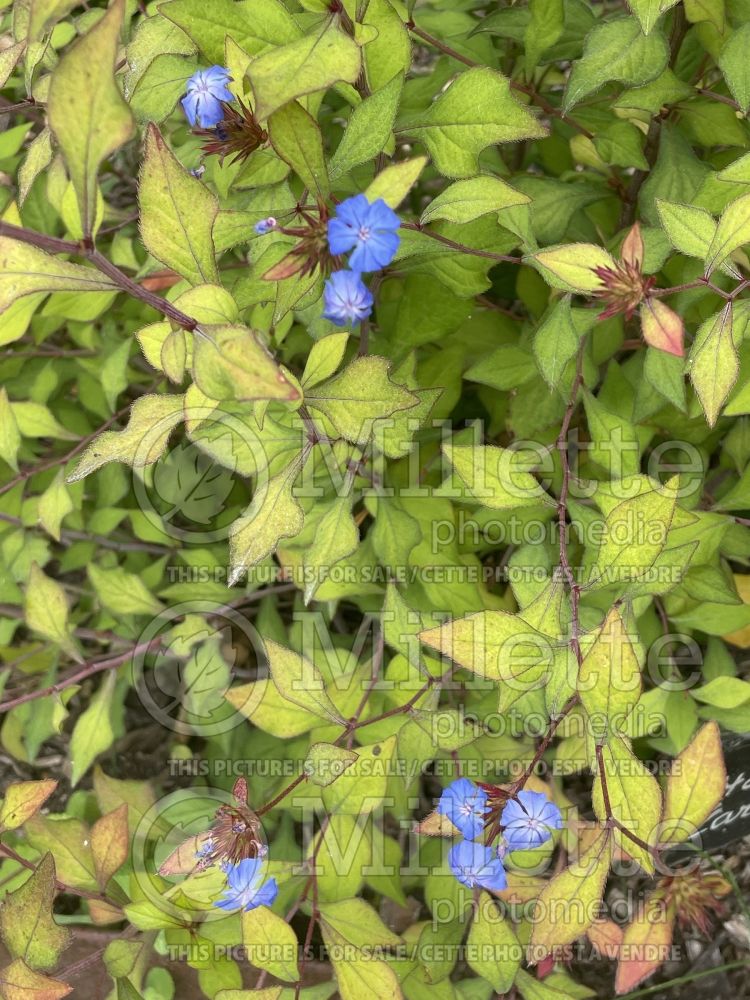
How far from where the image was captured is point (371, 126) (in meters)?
1.01

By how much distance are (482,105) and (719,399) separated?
1.45 ft

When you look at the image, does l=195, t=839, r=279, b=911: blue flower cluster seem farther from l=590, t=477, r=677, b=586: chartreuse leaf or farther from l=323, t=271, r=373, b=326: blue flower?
l=323, t=271, r=373, b=326: blue flower

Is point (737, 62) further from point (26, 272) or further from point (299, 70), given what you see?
point (26, 272)

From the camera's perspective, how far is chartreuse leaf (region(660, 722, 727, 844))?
1.16 m

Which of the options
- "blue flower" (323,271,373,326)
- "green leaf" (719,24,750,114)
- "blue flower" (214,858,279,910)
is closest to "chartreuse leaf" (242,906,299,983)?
"blue flower" (214,858,279,910)

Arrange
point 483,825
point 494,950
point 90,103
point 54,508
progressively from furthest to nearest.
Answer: point 54,508 < point 494,950 < point 483,825 < point 90,103

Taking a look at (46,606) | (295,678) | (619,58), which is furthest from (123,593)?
(619,58)

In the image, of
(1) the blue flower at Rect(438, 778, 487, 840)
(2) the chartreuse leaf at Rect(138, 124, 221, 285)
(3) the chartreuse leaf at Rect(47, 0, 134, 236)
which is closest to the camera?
(3) the chartreuse leaf at Rect(47, 0, 134, 236)

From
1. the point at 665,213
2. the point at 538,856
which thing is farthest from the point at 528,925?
the point at 665,213

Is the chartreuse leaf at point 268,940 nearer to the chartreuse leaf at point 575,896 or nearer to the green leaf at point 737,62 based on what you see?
the chartreuse leaf at point 575,896

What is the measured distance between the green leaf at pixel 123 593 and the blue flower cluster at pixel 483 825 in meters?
0.70

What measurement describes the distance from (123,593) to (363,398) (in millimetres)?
827

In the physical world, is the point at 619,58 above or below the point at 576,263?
above

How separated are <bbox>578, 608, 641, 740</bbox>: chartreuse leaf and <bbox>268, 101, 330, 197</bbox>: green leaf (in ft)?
1.85
